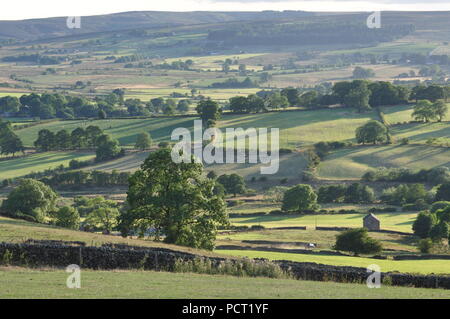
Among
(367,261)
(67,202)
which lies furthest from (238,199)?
(367,261)

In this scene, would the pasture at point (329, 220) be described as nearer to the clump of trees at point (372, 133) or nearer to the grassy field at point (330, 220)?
the grassy field at point (330, 220)

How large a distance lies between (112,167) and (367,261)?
8020 cm

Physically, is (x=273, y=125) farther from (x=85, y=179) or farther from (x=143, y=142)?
(x=85, y=179)

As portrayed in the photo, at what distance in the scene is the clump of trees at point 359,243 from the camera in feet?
216

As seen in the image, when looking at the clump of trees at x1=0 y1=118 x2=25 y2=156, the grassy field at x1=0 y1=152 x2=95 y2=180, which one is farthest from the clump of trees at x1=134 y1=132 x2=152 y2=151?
the clump of trees at x1=0 y1=118 x2=25 y2=156

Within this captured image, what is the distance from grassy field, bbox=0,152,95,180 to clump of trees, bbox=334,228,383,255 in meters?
75.1

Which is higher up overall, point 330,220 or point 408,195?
point 408,195

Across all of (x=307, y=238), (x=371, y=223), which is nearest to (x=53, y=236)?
(x=307, y=238)

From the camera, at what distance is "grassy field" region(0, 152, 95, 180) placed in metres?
132

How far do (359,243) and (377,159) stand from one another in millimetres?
63648

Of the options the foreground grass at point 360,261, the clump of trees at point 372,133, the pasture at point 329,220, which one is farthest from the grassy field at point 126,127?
the foreground grass at point 360,261

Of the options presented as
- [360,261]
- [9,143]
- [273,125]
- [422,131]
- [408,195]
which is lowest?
[408,195]

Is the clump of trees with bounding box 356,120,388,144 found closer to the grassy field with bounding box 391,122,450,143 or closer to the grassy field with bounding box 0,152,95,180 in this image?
the grassy field with bounding box 391,122,450,143

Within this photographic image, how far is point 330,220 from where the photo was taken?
91.7 metres
